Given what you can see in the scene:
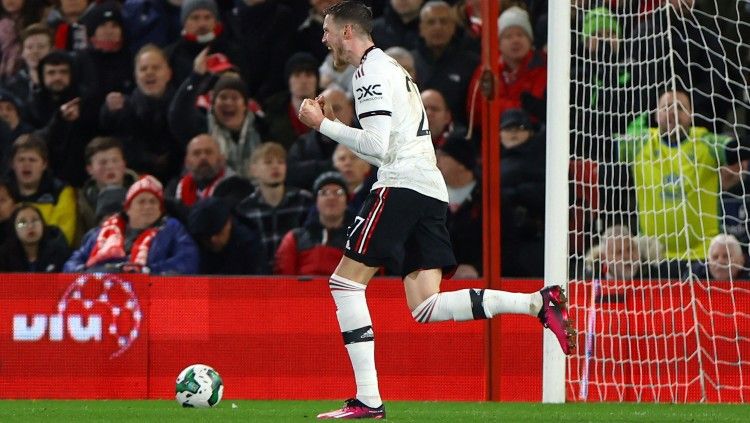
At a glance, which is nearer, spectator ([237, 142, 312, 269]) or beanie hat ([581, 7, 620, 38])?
beanie hat ([581, 7, 620, 38])

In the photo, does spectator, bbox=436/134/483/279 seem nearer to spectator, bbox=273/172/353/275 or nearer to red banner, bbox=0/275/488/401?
spectator, bbox=273/172/353/275

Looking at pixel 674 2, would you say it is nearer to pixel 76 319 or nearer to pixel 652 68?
pixel 652 68

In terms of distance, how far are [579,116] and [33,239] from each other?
462cm

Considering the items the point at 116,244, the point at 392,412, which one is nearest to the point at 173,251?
the point at 116,244

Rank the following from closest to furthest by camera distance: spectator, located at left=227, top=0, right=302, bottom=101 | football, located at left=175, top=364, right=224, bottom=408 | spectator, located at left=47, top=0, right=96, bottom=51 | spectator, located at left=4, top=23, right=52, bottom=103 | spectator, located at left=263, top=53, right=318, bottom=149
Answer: football, located at left=175, top=364, right=224, bottom=408 → spectator, located at left=263, top=53, right=318, bottom=149 → spectator, located at left=227, top=0, right=302, bottom=101 → spectator, located at left=4, top=23, right=52, bottom=103 → spectator, located at left=47, top=0, right=96, bottom=51

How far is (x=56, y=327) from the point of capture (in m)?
9.80

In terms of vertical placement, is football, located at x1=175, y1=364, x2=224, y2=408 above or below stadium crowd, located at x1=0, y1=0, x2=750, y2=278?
below

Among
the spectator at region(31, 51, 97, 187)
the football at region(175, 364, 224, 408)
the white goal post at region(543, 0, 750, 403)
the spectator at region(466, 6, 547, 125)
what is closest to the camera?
the football at region(175, 364, 224, 408)

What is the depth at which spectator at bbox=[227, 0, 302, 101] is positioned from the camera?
12633 millimetres

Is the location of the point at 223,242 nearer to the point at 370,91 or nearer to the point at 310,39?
the point at 310,39

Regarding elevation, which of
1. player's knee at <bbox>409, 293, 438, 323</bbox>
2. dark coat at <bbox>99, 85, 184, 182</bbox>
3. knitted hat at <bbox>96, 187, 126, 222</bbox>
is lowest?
player's knee at <bbox>409, 293, 438, 323</bbox>

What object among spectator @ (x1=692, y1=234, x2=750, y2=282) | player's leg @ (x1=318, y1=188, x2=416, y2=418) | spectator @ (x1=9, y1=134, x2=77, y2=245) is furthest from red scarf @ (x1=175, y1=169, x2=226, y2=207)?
player's leg @ (x1=318, y1=188, x2=416, y2=418)

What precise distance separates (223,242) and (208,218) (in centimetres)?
23

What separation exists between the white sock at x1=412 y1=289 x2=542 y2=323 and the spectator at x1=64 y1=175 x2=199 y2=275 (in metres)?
3.94
